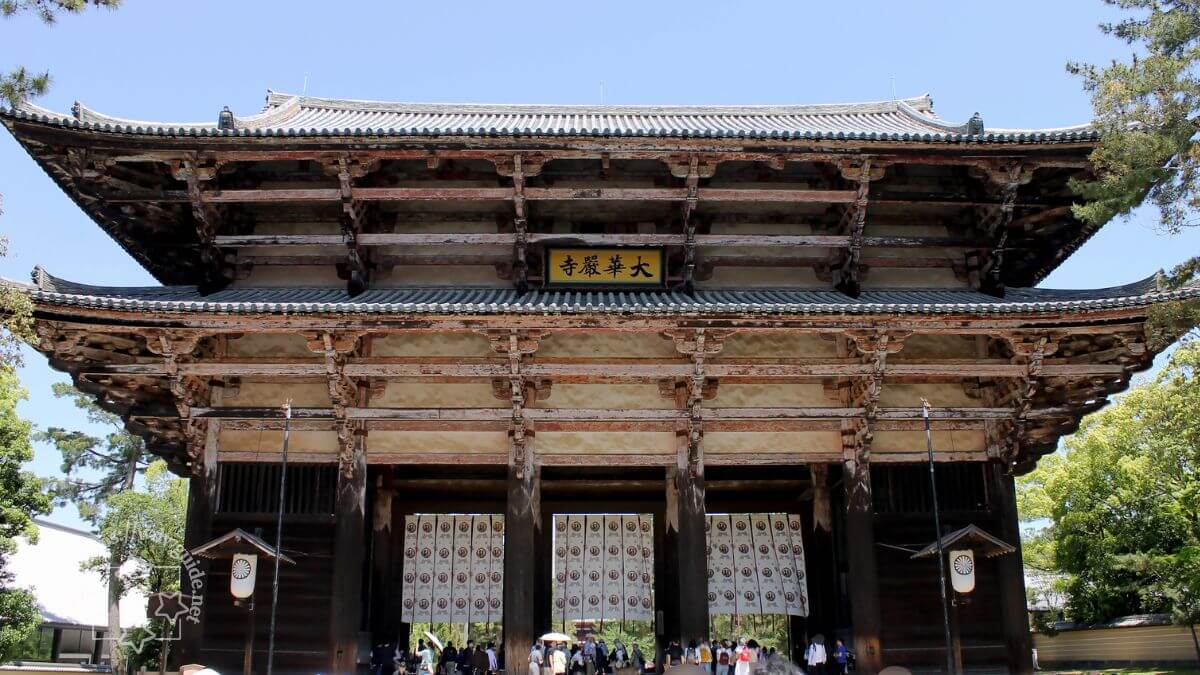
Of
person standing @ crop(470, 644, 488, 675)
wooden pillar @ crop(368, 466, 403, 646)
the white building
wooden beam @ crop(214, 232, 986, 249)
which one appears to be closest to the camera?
wooden beam @ crop(214, 232, 986, 249)

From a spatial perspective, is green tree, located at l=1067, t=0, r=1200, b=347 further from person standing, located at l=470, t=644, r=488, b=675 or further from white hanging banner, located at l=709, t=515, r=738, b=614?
person standing, located at l=470, t=644, r=488, b=675

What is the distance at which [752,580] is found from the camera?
1800 centimetres

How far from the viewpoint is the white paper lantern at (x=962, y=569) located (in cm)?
1373

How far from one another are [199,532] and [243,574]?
1389mm

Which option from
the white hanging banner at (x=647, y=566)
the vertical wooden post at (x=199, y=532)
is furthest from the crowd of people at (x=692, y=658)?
the vertical wooden post at (x=199, y=532)

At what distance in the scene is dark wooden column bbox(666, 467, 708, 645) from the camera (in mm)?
14359

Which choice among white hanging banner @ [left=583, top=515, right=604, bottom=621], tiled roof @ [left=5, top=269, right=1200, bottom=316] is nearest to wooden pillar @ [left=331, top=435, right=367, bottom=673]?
tiled roof @ [left=5, top=269, right=1200, bottom=316]

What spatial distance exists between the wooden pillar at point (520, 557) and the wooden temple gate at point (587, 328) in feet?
0.14

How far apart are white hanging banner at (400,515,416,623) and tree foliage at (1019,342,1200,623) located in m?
15.7

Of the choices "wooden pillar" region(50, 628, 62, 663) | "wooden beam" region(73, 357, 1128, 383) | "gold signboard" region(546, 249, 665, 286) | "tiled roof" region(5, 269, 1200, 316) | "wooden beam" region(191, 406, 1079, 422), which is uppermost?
"gold signboard" region(546, 249, 665, 286)

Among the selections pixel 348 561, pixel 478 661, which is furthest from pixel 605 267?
pixel 478 661

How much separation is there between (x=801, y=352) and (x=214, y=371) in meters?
9.22

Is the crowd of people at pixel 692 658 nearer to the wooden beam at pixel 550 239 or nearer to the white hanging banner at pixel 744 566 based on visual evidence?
the white hanging banner at pixel 744 566

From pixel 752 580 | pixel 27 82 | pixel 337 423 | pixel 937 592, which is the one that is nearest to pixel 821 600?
pixel 752 580
